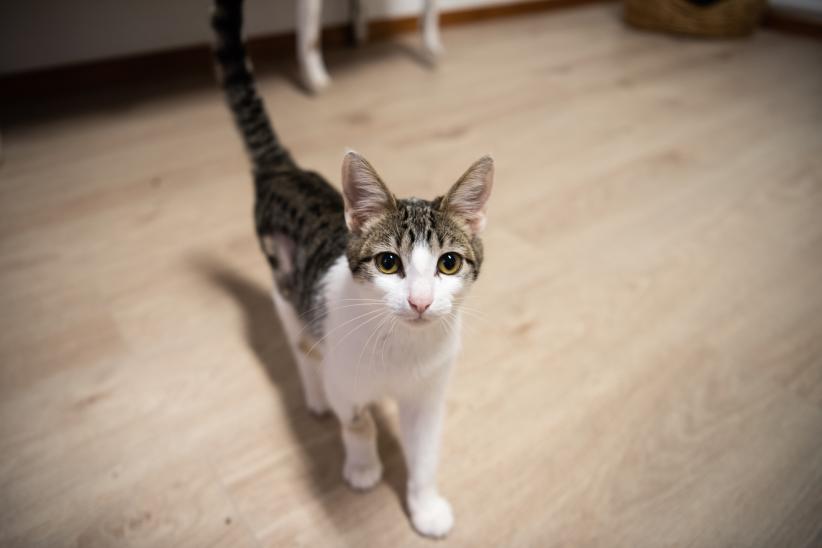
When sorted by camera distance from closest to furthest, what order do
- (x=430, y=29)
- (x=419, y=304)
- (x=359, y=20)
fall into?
(x=419, y=304)
(x=430, y=29)
(x=359, y=20)

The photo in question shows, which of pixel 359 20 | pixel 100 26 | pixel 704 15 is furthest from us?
pixel 704 15

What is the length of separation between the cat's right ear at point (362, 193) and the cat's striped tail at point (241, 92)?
0.37m

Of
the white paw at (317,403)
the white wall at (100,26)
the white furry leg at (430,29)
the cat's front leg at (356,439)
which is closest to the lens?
the cat's front leg at (356,439)

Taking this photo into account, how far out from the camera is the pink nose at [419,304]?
65cm

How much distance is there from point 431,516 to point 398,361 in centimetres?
31

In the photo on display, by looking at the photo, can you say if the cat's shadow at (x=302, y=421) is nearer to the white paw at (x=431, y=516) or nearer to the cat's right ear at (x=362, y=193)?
the white paw at (x=431, y=516)

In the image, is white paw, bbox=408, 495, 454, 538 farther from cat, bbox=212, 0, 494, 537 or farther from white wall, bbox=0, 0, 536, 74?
white wall, bbox=0, 0, 536, 74

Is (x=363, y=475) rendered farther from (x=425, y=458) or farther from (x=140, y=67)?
(x=140, y=67)

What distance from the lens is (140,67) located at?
7.90ft

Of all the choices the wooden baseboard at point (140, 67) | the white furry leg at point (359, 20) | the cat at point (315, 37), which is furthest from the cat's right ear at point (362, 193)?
the white furry leg at point (359, 20)

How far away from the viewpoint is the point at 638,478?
0.96 meters

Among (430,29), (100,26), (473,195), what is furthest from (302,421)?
(430,29)

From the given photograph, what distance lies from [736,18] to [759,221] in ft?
6.73

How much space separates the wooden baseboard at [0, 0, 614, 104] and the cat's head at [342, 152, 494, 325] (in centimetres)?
211
